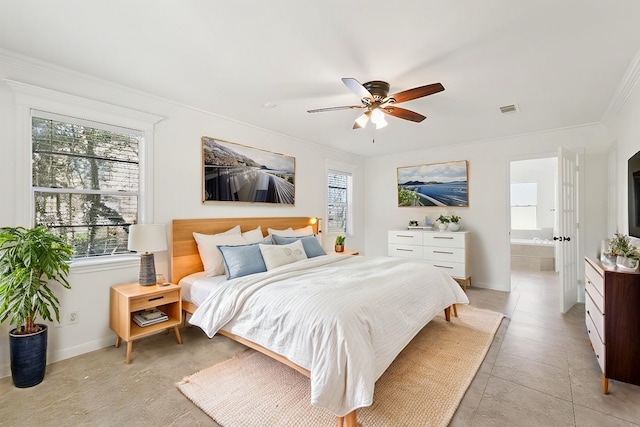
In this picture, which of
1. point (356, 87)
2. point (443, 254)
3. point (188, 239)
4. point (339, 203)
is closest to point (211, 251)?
point (188, 239)

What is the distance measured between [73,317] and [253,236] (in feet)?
6.10

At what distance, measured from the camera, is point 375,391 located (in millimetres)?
2070

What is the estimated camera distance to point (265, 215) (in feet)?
13.9

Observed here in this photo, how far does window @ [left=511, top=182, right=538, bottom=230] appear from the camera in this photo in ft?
25.7

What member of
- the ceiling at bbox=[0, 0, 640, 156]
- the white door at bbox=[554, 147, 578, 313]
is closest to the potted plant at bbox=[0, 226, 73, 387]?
the ceiling at bbox=[0, 0, 640, 156]

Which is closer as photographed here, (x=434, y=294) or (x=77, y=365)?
(x=77, y=365)

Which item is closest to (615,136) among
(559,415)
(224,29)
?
(559,415)

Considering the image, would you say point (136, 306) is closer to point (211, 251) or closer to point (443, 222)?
point (211, 251)

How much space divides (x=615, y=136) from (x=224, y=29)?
447cm

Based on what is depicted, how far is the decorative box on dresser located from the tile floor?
0.52 feet

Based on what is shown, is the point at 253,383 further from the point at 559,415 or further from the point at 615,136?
the point at 615,136

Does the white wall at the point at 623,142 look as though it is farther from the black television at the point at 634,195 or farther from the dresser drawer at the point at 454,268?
the dresser drawer at the point at 454,268

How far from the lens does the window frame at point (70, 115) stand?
2346 millimetres

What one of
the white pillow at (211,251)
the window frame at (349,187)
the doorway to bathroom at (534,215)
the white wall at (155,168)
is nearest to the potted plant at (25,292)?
the white wall at (155,168)
